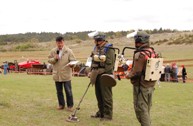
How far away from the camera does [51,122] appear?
27.9 ft

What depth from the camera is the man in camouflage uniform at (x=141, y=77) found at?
7.32 meters

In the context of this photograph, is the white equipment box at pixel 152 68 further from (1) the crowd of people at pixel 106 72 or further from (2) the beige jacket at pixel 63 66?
(2) the beige jacket at pixel 63 66

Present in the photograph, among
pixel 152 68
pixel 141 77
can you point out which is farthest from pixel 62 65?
pixel 152 68

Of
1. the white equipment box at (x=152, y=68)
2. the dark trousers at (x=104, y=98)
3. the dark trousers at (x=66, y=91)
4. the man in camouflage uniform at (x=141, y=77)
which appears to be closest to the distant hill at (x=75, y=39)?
the dark trousers at (x=66, y=91)

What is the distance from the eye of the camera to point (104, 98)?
8.85 meters

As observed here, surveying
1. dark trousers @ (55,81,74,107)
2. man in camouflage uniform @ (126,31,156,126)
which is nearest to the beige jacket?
dark trousers @ (55,81,74,107)

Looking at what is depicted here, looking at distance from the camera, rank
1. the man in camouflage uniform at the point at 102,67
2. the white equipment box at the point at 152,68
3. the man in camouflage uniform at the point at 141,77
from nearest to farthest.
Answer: the white equipment box at the point at 152,68, the man in camouflage uniform at the point at 141,77, the man in camouflage uniform at the point at 102,67

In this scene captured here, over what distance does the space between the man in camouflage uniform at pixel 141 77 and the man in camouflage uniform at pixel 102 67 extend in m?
1.22

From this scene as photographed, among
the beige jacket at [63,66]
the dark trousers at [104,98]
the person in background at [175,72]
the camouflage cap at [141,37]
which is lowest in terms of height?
the person in background at [175,72]

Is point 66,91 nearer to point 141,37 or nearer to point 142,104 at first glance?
point 142,104

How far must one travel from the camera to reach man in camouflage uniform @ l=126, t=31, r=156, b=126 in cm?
732

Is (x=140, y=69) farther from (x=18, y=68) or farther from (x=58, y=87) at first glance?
(x=18, y=68)

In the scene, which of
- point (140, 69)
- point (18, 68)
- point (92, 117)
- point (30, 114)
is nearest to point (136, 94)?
point (140, 69)

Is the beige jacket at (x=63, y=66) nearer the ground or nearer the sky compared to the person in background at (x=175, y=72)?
nearer the sky
